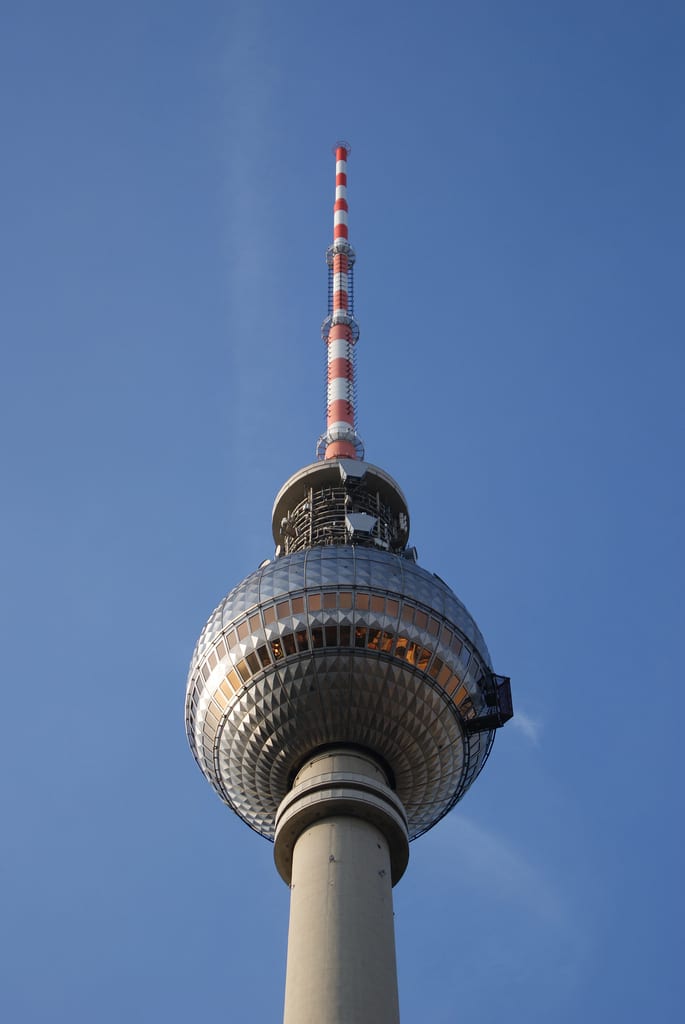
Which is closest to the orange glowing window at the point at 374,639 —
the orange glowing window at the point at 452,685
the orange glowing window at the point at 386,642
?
the orange glowing window at the point at 386,642

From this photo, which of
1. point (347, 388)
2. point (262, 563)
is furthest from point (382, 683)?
point (347, 388)

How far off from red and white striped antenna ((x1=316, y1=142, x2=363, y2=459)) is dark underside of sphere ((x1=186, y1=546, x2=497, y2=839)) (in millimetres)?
11506

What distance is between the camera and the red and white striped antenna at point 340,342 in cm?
5084

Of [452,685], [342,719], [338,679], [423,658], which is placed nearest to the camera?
[338,679]

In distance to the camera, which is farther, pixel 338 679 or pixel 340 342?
pixel 340 342

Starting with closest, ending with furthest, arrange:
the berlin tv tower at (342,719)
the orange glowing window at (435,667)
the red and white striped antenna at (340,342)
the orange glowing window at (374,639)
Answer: the berlin tv tower at (342,719)
the orange glowing window at (374,639)
the orange glowing window at (435,667)
the red and white striped antenna at (340,342)

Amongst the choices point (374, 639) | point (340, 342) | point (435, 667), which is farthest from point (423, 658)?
point (340, 342)

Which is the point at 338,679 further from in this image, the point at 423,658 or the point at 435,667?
the point at 435,667

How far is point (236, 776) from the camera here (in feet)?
127

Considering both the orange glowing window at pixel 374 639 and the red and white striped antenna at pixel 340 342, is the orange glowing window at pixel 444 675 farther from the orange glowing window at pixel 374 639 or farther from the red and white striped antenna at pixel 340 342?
the red and white striped antenna at pixel 340 342

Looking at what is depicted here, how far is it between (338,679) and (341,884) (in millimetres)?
6280

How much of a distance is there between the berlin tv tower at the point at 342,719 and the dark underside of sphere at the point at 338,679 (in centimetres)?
5

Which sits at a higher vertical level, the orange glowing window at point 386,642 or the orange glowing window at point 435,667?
the orange glowing window at point 386,642

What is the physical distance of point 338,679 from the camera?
3638cm
